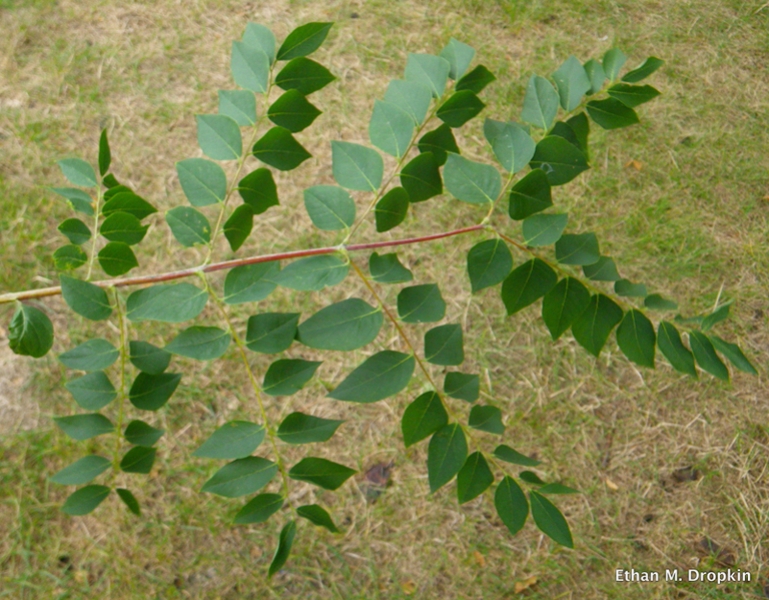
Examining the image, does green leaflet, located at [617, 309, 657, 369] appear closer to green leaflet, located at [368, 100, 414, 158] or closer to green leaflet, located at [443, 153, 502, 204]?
green leaflet, located at [443, 153, 502, 204]

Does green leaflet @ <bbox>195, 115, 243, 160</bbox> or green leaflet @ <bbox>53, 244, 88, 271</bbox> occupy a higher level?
green leaflet @ <bbox>195, 115, 243, 160</bbox>

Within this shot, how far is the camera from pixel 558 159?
102cm

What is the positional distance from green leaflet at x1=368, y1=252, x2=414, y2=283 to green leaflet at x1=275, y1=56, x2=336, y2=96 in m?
0.35

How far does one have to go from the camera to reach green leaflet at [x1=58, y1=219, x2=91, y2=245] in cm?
113

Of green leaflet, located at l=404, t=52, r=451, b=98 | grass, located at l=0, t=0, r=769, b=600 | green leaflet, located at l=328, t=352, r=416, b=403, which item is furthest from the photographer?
grass, located at l=0, t=0, r=769, b=600

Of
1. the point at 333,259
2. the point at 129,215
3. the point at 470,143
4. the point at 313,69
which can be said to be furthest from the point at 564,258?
the point at 470,143

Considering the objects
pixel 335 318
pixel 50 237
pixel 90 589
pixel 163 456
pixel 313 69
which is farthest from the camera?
pixel 50 237

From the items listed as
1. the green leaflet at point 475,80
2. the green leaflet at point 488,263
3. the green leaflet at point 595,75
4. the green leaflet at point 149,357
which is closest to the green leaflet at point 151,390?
the green leaflet at point 149,357

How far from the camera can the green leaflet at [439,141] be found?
1141 millimetres

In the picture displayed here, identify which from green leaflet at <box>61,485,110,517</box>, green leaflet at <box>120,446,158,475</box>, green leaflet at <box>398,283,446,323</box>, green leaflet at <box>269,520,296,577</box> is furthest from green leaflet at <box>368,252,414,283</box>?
green leaflet at <box>61,485,110,517</box>

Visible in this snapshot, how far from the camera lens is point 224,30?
8.48 ft

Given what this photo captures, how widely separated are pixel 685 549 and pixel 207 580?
1.65 meters

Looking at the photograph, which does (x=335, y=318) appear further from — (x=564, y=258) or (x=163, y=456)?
(x=163, y=456)

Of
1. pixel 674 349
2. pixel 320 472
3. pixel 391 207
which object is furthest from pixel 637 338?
pixel 320 472
